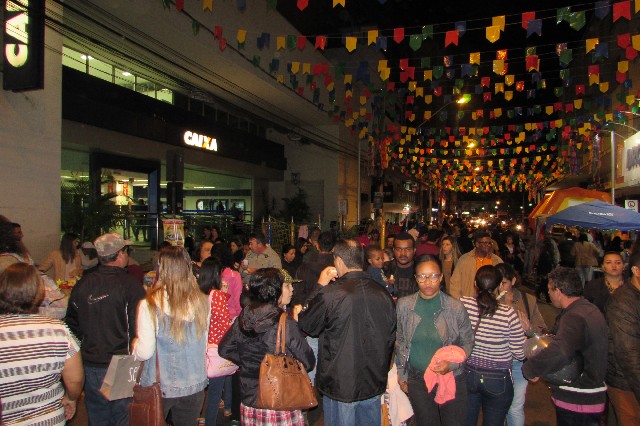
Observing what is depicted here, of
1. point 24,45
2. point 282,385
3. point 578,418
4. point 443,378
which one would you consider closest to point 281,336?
point 282,385

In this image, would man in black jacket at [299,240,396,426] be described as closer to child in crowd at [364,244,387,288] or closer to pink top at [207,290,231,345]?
pink top at [207,290,231,345]

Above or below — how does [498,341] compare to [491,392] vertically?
above

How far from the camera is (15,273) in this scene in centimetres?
284

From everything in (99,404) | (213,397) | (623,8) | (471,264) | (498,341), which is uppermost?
(623,8)

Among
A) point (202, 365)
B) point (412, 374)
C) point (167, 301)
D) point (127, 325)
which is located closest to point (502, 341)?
point (412, 374)

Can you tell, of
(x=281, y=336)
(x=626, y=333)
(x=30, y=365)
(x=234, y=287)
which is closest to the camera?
(x=30, y=365)

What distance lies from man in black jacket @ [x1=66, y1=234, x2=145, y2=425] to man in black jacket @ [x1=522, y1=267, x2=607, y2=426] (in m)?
3.20

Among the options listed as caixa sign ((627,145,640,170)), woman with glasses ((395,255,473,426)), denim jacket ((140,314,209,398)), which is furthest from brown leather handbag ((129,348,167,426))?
caixa sign ((627,145,640,170))

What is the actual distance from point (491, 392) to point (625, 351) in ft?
3.38

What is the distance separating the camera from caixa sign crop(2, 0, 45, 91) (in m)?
8.69

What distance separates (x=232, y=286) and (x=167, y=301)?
7.19 feet

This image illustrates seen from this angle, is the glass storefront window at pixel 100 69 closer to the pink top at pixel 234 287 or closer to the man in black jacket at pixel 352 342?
the pink top at pixel 234 287

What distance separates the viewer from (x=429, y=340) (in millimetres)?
3857

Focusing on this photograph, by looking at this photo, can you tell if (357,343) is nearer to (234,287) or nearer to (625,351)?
(625,351)
